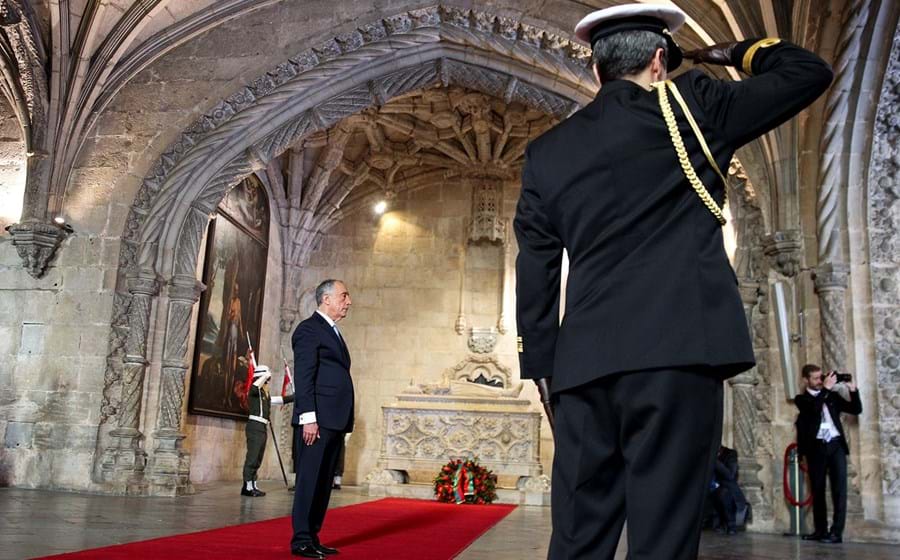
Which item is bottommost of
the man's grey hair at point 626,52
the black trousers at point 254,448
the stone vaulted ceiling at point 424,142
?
the black trousers at point 254,448

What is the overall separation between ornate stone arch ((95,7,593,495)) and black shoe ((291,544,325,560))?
17.1ft

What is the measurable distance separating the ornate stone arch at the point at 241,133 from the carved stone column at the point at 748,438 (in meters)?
3.58

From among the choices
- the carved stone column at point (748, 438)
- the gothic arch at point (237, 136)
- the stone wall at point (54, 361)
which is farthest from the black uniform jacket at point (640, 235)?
the stone wall at point (54, 361)

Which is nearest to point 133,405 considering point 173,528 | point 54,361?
point 54,361

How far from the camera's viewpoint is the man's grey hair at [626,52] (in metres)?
1.71

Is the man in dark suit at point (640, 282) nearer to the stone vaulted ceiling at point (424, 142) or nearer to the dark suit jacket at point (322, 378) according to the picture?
the dark suit jacket at point (322, 378)

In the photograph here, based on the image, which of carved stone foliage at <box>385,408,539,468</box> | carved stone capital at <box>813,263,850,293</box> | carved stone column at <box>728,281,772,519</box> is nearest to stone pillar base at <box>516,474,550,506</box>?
carved stone foliage at <box>385,408,539,468</box>

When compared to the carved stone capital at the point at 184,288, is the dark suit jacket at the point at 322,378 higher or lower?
lower

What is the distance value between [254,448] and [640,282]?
921 cm

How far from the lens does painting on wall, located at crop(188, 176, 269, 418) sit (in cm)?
1173

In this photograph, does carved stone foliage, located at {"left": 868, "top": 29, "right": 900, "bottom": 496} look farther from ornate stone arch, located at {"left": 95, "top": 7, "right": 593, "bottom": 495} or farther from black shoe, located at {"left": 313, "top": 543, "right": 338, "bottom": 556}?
black shoe, located at {"left": 313, "top": 543, "right": 338, "bottom": 556}

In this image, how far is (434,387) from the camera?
12.4 metres

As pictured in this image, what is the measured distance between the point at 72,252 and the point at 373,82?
12.6 feet

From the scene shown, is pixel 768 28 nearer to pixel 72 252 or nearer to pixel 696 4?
pixel 696 4
